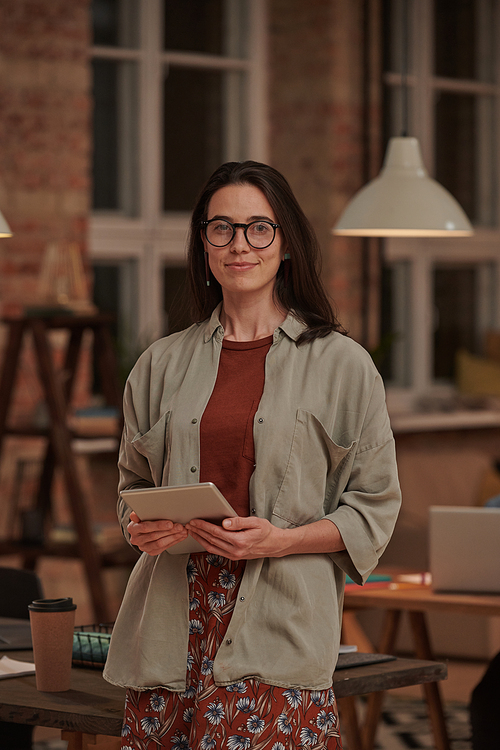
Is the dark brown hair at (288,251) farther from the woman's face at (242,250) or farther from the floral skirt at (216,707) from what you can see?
the floral skirt at (216,707)

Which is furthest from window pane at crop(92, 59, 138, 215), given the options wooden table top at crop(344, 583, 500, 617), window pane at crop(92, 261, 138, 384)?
wooden table top at crop(344, 583, 500, 617)

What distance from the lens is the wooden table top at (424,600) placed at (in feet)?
10.3

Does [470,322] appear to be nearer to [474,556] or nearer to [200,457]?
[474,556]

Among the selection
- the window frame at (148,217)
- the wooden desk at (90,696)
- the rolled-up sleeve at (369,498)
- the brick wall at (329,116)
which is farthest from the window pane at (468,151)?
the rolled-up sleeve at (369,498)

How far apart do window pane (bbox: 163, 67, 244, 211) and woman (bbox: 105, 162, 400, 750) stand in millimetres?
4852

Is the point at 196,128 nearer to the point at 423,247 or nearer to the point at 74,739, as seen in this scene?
the point at 423,247

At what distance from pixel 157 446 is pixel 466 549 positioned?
148cm

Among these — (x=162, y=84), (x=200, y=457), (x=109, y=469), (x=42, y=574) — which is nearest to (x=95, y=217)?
(x=162, y=84)

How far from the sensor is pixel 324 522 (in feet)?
6.36

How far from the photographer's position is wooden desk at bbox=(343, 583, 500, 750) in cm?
317

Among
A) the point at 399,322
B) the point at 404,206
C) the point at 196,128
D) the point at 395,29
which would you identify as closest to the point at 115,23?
the point at 196,128

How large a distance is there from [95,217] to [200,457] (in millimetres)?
4832

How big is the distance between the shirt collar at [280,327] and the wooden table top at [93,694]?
0.70 m

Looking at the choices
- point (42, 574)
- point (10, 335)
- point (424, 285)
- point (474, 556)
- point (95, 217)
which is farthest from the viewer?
point (424, 285)
